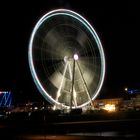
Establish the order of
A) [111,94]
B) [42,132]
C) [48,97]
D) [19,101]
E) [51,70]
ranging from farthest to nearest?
1. [111,94]
2. [19,101]
3. [51,70]
4. [48,97]
5. [42,132]

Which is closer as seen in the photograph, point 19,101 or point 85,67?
point 85,67

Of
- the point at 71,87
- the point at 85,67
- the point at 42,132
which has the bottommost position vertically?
the point at 42,132

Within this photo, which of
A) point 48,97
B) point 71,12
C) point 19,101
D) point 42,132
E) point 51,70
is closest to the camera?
point 42,132

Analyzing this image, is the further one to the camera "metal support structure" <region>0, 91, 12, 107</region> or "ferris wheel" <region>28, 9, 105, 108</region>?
"metal support structure" <region>0, 91, 12, 107</region>

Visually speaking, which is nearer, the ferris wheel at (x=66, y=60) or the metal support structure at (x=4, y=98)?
the ferris wheel at (x=66, y=60)

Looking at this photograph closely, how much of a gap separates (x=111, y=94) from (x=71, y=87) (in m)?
72.9

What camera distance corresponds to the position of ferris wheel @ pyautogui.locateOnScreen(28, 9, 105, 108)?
32.9 meters

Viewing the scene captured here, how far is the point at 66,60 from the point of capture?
35.2 metres

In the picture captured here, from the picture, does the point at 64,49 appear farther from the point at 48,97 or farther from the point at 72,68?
the point at 48,97

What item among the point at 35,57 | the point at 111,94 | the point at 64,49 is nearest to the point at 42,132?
the point at 35,57

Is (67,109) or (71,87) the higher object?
(71,87)

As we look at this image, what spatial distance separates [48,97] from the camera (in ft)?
103

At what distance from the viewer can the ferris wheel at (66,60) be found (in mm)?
32906

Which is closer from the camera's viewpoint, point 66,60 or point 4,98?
point 66,60
